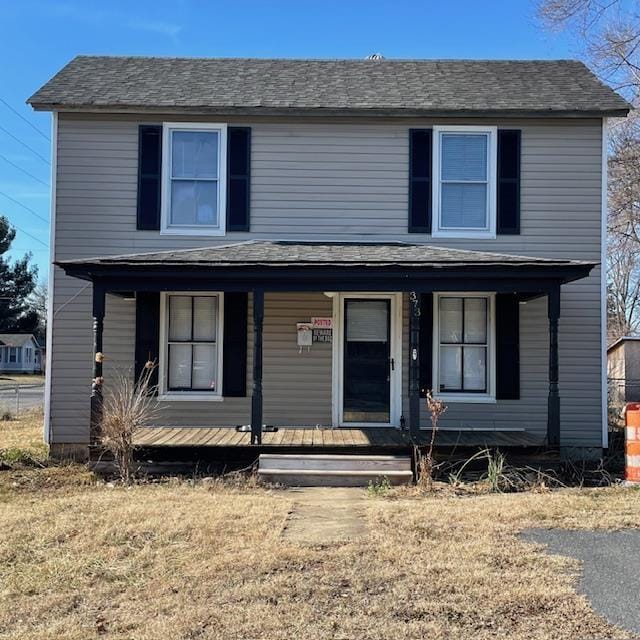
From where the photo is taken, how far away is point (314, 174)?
10367 millimetres

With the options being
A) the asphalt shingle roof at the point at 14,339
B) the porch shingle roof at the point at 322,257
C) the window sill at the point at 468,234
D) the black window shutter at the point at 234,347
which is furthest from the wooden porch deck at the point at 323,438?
the asphalt shingle roof at the point at 14,339

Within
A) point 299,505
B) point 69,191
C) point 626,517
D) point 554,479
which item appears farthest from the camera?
point 69,191

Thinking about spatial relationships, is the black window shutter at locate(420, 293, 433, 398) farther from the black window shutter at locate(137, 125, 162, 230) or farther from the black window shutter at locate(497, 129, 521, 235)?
the black window shutter at locate(137, 125, 162, 230)

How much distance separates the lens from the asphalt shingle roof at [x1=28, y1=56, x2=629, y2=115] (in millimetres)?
10086

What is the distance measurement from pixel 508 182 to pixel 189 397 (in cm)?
603

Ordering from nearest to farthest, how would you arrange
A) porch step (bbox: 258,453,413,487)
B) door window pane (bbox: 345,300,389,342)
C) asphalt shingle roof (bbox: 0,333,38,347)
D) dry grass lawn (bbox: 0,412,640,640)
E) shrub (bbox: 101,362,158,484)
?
dry grass lawn (bbox: 0,412,640,640) < shrub (bbox: 101,362,158,484) < porch step (bbox: 258,453,413,487) < door window pane (bbox: 345,300,389,342) < asphalt shingle roof (bbox: 0,333,38,347)

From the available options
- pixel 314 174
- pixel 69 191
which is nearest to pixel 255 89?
pixel 314 174

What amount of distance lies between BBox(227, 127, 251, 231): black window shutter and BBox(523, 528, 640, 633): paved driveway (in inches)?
252

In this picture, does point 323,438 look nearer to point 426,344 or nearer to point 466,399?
point 426,344

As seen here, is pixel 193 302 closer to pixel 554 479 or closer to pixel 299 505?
pixel 299 505

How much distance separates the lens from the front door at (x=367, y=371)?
10344 millimetres

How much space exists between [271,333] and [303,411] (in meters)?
1.33

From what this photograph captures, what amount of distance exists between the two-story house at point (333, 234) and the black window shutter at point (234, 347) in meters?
0.02

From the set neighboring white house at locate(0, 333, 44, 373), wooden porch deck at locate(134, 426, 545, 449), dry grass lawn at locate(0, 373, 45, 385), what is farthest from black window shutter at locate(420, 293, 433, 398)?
neighboring white house at locate(0, 333, 44, 373)
